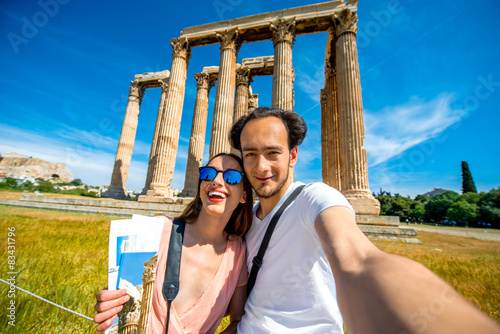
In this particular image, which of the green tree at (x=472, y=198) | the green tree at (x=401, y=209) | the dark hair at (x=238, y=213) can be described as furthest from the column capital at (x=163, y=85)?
the green tree at (x=472, y=198)

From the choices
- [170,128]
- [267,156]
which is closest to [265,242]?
[267,156]

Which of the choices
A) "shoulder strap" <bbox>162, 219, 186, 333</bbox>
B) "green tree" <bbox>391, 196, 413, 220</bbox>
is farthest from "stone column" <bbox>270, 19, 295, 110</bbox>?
"green tree" <bbox>391, 196, 413, 220</bbox>

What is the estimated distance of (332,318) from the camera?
1.39 m

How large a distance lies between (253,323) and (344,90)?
13.2m

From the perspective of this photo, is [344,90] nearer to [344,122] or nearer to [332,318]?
[344,122]

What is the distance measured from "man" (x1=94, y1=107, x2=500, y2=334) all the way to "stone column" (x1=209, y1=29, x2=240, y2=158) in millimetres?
11409

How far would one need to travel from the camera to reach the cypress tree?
5103cm

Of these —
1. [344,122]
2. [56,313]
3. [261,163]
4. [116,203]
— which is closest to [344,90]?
[344,122]

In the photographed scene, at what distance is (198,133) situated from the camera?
18.9m

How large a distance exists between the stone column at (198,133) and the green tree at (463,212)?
53251mm

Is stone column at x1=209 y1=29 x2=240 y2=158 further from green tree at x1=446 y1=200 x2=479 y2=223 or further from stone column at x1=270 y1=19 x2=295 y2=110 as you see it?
green tree at x1=446 y1=200 x2=479 y2=223

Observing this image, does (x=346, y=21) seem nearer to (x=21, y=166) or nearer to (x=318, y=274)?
(x=318, y=274)

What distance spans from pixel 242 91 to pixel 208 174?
706 inches

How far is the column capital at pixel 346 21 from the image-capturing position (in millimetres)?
12719
